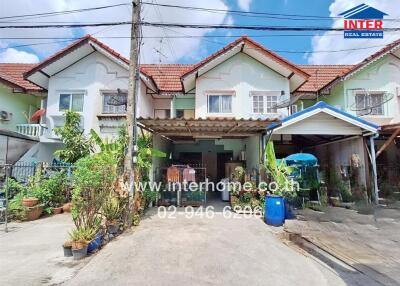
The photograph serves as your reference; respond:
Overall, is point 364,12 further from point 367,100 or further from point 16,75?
point 16,75

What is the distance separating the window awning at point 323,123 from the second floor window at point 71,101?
10982 millimetres

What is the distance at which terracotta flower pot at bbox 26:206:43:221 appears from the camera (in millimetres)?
9688

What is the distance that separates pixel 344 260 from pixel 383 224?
4600 mm

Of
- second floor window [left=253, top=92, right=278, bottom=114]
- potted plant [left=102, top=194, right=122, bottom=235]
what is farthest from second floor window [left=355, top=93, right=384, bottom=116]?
potted plant [left=102, top=194, right=122, bottom=235]

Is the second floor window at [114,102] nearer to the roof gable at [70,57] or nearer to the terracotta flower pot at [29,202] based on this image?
the roof gable at [70,57]

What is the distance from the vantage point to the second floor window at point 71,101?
15.2 meters

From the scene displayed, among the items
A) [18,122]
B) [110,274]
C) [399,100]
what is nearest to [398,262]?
[110,274]

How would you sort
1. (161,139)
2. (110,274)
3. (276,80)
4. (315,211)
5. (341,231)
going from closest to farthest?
(110,274) → (341,231) → (315,211) → (161,139) → (276,80)

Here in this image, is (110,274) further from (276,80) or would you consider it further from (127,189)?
(276,80)

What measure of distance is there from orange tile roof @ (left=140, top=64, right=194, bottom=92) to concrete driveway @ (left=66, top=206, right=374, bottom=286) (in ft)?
33.6

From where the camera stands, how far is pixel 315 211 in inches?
445

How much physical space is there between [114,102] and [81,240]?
402 inches

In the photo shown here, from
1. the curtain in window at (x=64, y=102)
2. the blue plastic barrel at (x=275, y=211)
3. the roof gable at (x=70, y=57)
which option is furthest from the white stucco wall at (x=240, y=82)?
the curtain in window at (x=64, y=102)

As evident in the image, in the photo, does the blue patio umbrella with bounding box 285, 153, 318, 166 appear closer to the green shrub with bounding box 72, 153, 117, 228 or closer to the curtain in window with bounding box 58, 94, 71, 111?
the green shrub with bounding box 72, 153, 117, 228
